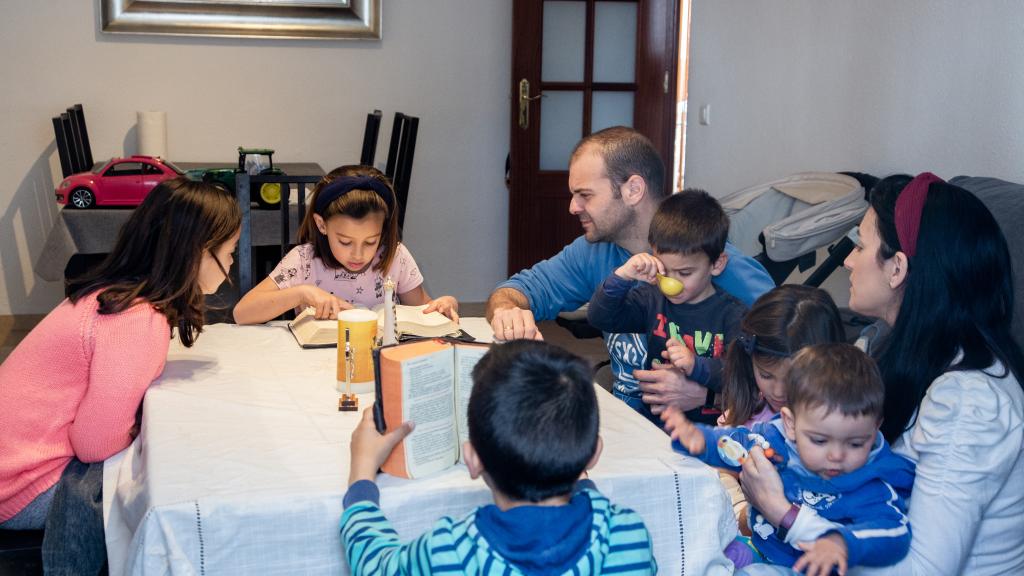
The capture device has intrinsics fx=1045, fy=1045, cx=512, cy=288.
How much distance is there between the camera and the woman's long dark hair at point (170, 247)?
187cm

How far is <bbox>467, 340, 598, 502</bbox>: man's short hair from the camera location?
1.14m

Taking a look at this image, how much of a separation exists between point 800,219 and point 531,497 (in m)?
2.41

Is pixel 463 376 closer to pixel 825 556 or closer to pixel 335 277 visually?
pixel 825 556

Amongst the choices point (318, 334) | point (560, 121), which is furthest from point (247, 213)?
point (560, 121)

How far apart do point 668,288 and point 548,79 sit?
3381 mm

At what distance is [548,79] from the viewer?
5.24 m

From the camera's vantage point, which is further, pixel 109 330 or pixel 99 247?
pixel 99 247

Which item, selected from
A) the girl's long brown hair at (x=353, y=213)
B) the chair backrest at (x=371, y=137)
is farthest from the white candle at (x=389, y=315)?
the chair backrest at (x=371, y=137)

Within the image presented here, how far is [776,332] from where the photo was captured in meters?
1.80

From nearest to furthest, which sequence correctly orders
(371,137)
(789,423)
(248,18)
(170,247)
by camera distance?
(789,423)
(170,247)
(371,137)
(248,18)

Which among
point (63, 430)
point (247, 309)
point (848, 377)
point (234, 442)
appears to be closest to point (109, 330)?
point (63, 430)

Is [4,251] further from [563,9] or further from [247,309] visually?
[247,309]

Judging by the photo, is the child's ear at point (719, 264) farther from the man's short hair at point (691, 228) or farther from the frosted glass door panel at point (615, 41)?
the frosted glass door panel at point (615, 41)

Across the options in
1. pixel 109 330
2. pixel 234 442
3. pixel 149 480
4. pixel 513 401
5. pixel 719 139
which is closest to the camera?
pixel 513 401
